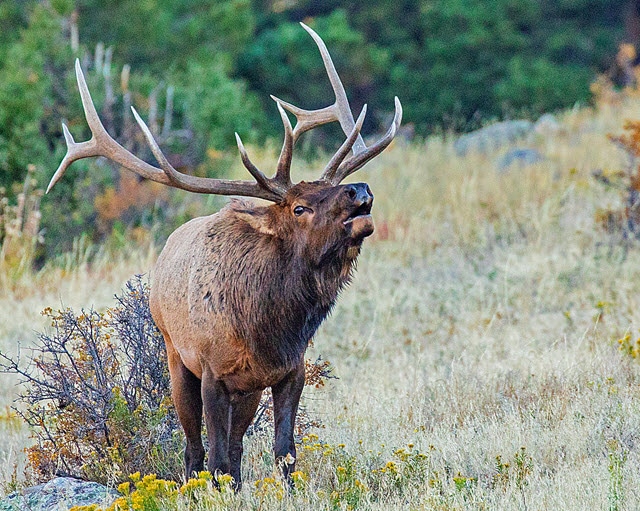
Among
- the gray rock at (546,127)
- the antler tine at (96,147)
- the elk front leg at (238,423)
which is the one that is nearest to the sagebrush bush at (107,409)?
the elk front leg at (238,423)

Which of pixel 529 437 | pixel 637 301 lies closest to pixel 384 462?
pixel 529 437

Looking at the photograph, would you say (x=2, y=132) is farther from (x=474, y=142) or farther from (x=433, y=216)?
(x=474, y=142)

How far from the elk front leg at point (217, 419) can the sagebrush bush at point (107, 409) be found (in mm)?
759

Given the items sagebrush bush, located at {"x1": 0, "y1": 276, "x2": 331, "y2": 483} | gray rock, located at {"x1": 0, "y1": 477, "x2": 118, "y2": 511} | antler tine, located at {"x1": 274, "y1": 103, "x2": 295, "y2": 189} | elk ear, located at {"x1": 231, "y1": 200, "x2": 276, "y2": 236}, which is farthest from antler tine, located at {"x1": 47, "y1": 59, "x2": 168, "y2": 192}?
gray rock, located at {"x1": 0, "y1": 477, "x2": 118, "y2": 511}

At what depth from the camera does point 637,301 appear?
9023mm

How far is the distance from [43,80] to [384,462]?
9.17 m

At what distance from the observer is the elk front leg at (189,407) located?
18.1ft

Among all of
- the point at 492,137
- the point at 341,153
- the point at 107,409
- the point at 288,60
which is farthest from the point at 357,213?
the point at 288,60

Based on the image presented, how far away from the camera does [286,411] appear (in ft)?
17.1

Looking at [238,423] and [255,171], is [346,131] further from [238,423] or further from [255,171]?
[238,423]

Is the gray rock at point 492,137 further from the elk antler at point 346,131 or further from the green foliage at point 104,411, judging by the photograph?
the green foliage at point 104,411

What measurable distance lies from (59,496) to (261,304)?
1385 mm

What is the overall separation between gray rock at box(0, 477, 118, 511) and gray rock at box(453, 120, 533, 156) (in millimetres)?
11383

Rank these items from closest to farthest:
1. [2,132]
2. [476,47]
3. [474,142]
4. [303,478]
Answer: [303,478] → [2,132] → [474,142] → [476,47]
